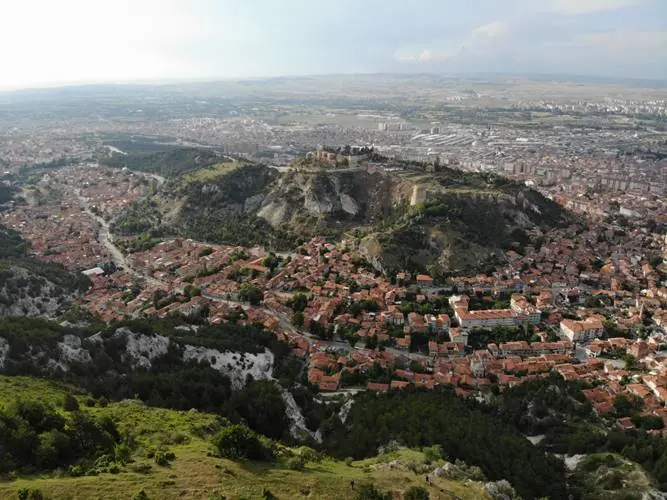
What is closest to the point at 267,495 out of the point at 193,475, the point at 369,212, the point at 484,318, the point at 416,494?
the point at 193,475

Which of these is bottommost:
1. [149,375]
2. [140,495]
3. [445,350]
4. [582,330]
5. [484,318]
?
[445,350]

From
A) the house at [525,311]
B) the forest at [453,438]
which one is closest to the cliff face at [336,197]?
the house at [525,311]

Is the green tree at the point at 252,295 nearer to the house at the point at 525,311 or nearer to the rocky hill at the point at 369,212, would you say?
the rocky hill at the point at 369,212

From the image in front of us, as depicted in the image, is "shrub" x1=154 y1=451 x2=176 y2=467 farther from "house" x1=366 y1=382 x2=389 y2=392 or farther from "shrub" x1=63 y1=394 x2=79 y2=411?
"house" x1=366 y1=382 x2=389 y2=392

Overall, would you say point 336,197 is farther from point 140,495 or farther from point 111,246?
point 140,495

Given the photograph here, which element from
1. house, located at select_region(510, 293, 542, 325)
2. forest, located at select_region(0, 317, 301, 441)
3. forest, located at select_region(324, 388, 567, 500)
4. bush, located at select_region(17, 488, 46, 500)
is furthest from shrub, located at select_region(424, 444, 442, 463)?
house, located at select_region(510, 293, 542, 325)
